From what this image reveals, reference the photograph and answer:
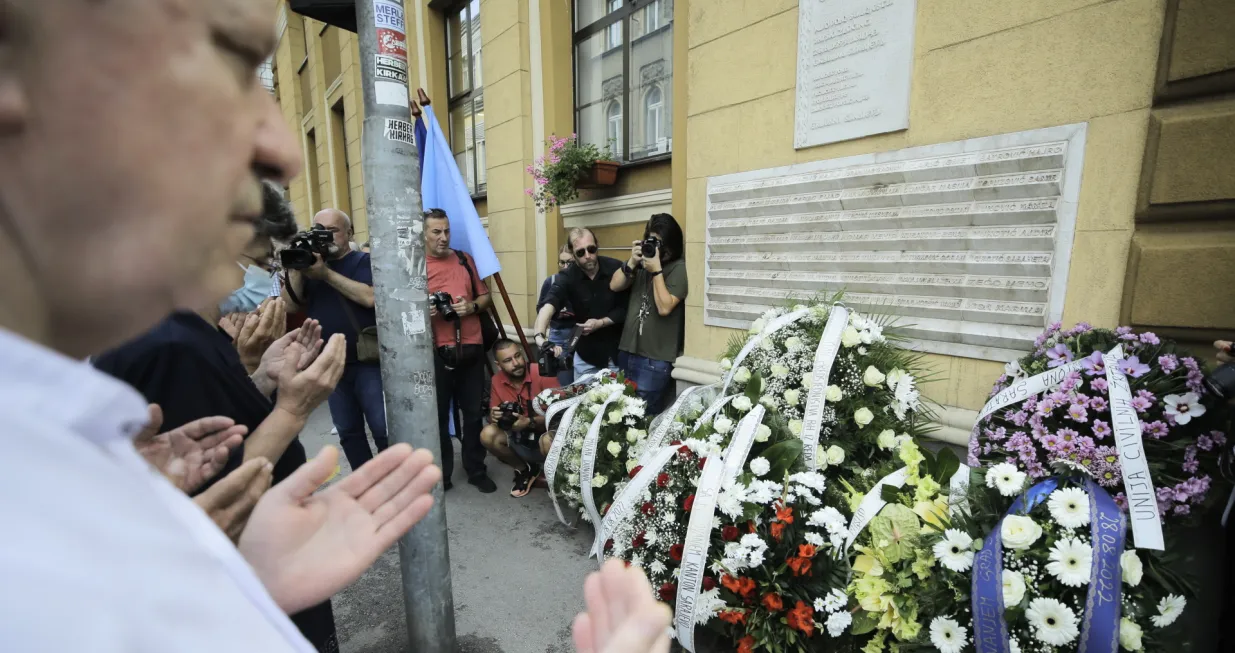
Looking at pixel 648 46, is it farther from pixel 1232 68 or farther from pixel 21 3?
pixel 21 3

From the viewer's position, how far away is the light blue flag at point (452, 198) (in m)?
4.39

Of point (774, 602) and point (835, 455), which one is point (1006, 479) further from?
point (774, 602)

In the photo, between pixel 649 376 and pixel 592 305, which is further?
pixel 592 305

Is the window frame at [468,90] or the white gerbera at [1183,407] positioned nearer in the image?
the white gerbera at [1183,407]

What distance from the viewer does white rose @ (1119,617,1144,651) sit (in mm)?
1417

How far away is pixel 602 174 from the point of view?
4863mm

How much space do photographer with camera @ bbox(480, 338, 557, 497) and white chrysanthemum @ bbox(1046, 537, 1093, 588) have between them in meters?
2.95

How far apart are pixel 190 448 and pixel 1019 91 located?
3260mm

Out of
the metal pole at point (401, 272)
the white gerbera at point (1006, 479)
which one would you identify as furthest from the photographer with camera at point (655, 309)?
the white gerbera at point (1006, 479)

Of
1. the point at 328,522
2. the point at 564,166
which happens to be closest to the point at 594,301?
the point at 564,166

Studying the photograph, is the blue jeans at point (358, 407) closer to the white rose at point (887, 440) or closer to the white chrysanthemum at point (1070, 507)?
the white rose at point (887, 440)

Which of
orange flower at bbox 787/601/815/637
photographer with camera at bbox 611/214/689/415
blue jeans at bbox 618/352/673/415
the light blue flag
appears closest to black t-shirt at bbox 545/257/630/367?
photographer with camera at bbox 611/214/689/415

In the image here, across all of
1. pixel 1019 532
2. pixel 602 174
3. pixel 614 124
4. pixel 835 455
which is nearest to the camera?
pixel 1019 532

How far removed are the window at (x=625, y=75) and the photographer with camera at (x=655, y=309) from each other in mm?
1176
